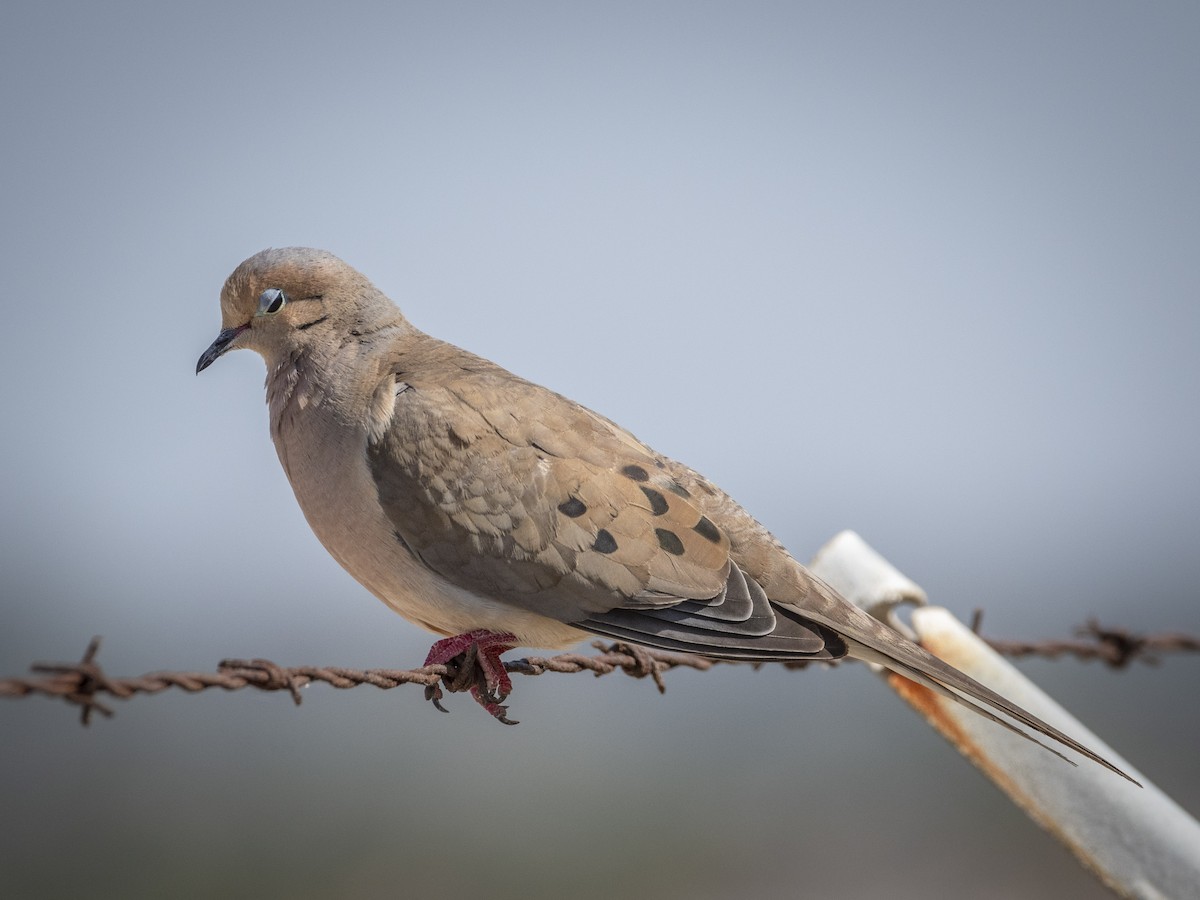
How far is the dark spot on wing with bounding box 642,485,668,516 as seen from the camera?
3008mm

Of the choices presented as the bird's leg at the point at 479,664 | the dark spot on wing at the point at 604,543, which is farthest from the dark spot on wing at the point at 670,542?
the bird's leg at the point at 479,664

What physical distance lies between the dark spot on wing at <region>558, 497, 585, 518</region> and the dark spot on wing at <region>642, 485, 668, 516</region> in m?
0.18

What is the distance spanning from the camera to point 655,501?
3.03 metres

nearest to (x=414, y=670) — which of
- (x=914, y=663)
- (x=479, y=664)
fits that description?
(x=479, y=664)

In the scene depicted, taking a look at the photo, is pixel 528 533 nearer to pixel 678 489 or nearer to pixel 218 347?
pixel 678 489

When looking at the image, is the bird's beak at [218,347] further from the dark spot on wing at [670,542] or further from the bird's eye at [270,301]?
the dark spot on wing at [670,542]

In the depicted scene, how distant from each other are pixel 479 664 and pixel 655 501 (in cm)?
58

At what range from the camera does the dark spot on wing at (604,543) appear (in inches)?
115

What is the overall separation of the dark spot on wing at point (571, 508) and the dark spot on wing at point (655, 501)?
175 millimetres

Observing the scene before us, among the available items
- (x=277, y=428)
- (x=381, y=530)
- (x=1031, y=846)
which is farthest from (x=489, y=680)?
(x=1031, y=846)

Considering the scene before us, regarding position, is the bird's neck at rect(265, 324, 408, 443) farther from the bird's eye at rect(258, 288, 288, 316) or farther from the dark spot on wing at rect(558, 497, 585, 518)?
the dark spot on wing at rect(558, 497, 585, 518)

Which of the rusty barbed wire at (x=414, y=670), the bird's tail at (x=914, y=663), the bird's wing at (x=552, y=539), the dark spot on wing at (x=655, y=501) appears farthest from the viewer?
the dark spot on wing at (x=655, y=501)

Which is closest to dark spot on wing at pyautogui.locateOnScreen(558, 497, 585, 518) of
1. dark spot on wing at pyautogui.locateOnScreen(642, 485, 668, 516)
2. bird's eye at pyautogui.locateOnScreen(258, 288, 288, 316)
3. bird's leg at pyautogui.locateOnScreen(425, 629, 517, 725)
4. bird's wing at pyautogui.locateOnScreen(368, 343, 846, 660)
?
bird's wing at pyautogui.locateOnScreen(368, 343, 846, 660)

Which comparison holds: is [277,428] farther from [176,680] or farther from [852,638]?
[852,638]
